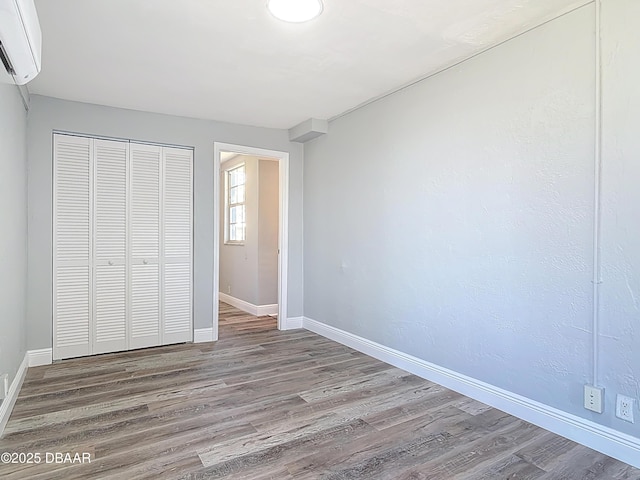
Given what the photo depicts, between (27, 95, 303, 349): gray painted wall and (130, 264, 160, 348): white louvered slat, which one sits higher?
(27, 95, 303, 349): gray painted wall

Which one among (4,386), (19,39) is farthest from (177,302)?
(19,39)

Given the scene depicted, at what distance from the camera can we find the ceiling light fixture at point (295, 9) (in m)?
2.08

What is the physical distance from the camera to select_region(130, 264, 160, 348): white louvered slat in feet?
12.7

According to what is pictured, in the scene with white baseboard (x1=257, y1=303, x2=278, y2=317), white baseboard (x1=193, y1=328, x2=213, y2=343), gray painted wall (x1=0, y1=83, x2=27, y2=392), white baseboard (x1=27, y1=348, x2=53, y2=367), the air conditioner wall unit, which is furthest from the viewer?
white baseboard (x1=257, y1=303, x2=278, y2=317)

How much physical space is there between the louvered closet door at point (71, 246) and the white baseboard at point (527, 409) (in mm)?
2753

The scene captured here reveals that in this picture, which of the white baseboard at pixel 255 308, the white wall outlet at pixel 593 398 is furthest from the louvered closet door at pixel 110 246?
the white wall outlet at pixel 593 398

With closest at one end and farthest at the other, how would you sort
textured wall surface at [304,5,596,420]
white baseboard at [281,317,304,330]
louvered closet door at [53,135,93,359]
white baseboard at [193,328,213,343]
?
textured wall surface at [304,5,596,420] → louvered closet door at [53,135,93,359] → white baseboard at [193,328,213,343] → white baseboard at [281,317,304,330]

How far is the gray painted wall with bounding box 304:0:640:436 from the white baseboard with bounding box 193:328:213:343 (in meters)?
1.68

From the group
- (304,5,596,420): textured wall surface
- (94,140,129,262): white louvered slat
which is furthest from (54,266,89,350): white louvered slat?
(304,5,596,420): textured wall surface

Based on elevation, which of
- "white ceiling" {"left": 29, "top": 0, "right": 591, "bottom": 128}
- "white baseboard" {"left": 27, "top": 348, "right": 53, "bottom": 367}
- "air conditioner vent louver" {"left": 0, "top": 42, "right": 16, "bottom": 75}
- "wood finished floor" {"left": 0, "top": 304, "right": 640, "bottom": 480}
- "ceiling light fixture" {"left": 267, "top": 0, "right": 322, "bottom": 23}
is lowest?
"wood finished floor" {"left": 0, "top": 304, "right": 640, "bottom": 480}

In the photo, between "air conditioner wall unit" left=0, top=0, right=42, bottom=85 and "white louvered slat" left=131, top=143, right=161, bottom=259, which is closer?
"air conditioner wall unit" left=0, top=0, right=42, bottom=85

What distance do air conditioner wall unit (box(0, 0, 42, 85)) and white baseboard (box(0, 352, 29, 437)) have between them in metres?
1.88

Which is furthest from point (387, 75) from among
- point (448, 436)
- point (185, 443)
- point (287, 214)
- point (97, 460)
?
point (97, 460)

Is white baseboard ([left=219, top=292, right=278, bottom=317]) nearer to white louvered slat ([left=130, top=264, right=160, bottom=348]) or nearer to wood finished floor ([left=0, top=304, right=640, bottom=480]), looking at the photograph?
white louvered slat ([left=130, top=264, right=160, bottom=348])
